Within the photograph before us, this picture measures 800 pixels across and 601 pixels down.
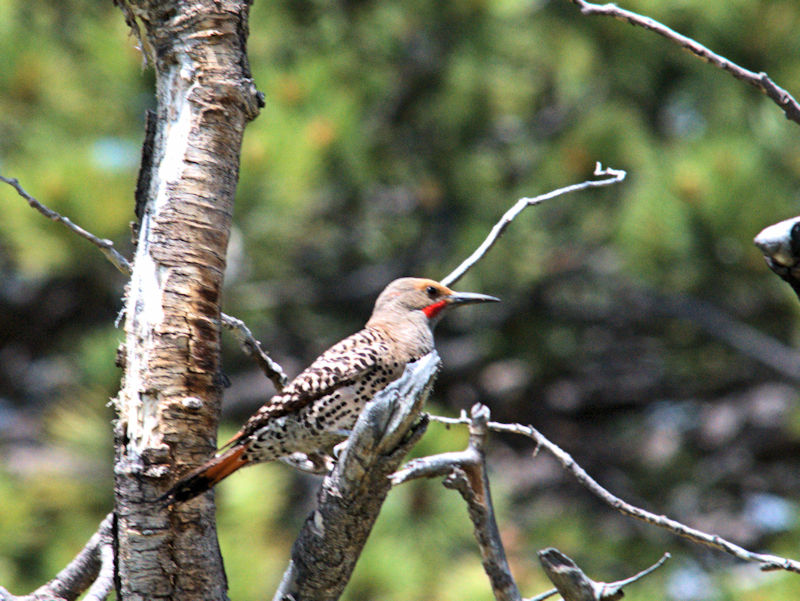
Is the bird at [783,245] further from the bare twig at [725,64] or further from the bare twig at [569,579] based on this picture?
the bare twig at [569,579]

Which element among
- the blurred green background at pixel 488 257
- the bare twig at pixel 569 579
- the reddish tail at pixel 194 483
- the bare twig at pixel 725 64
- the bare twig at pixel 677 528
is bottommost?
the bare twig at pixel 569 579

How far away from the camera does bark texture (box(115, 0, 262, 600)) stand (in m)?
2.20

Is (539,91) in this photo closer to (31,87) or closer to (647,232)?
(647,232)

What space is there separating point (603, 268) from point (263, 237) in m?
2.75

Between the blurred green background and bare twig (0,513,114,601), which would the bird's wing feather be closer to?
bare twig (0,513,114,601)

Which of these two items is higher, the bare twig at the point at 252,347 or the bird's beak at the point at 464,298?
the bird's beak at the point at 464,298

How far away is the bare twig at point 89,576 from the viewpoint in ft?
7.52

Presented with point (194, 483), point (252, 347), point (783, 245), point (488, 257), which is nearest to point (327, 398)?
point (252, 347)

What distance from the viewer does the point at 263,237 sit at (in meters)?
6.36

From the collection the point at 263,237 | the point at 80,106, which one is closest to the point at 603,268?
the point at 263,237

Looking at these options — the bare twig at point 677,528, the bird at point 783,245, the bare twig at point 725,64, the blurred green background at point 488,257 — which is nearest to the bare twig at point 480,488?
the bare twig at point 677,528

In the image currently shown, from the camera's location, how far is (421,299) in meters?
4.08

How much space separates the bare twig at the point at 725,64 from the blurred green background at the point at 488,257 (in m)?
3.52

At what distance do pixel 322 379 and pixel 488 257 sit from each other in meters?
3.86
